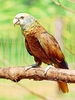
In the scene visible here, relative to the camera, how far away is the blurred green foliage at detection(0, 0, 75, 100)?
1.86 metres

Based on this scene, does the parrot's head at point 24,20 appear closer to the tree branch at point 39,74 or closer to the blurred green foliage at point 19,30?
the tree branch at point 39,74

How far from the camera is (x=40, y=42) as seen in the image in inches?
49.9

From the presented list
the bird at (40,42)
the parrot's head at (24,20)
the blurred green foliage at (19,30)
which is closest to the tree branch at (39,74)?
the bird at (40,42)

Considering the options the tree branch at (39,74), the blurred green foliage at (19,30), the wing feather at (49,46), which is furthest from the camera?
the blurred green foliage at (19,30)

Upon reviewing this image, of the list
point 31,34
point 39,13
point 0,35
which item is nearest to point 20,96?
point 0,35

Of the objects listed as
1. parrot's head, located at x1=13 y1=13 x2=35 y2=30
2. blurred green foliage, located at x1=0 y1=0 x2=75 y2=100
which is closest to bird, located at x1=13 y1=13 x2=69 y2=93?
parrot's head, located at x1=13 y1=13 x2=35 y2=30

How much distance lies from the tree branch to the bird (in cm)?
4

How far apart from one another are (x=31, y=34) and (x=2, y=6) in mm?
779

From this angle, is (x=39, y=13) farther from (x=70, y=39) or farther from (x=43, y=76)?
(x=43, y=76)

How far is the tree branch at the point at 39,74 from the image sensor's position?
113 cm

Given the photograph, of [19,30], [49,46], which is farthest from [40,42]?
[19,30]

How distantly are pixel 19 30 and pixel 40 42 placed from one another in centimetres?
66

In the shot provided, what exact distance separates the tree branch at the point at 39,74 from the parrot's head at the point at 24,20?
0.15 meters

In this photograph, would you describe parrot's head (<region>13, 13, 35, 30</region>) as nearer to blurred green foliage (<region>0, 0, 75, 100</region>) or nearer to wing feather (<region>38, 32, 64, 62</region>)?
wing feather (<region>38, 32, 64, 62</region>)
